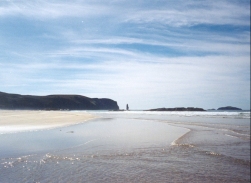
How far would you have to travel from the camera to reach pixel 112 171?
680cm

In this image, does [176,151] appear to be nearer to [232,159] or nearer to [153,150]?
[153,150]

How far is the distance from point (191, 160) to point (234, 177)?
1.91m

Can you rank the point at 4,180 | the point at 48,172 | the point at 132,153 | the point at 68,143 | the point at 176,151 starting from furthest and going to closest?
the point at 68,143
the point at 176,151
the point at 132,153
the point at 48,172
the point at 4,180

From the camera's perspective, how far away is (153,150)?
9977 millimetres

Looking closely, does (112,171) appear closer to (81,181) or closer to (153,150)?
(81,181)

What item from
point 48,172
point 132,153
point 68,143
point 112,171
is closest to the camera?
point 48,172

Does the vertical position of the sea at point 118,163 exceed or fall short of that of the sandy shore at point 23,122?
it falls short

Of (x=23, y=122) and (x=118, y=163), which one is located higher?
(x=23, y=122)

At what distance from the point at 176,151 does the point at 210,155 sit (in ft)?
4.33

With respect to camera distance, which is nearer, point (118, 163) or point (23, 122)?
point (118, 163)

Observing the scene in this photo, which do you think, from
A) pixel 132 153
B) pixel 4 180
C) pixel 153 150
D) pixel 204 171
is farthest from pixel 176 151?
pixel 4 180

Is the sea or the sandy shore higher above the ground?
the sandy shore

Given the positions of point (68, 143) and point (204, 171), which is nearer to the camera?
point (204, 171)

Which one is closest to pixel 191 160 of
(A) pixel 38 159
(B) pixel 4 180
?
(A) pixel 38 159
